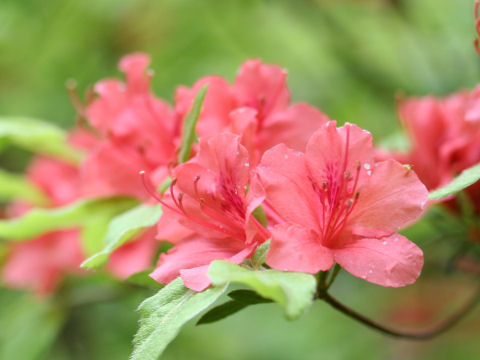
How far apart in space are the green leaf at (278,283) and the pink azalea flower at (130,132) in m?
0.33

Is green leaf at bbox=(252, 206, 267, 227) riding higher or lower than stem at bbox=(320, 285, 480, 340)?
higher

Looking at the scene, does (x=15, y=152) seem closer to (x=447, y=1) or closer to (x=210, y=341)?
(x=210, y=341)

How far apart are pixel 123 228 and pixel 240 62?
1.58 m

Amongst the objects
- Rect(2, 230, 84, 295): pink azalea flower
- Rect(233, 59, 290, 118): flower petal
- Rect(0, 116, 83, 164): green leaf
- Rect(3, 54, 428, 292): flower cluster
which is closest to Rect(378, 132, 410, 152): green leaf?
Rect(3, 54, 428, 292): flower cluster

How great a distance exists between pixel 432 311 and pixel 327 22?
1.37 meters

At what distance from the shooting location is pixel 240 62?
2350 millimetres

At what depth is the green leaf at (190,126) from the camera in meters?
0.81

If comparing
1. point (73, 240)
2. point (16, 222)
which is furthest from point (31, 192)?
point (16, 222)

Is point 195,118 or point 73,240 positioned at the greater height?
point 195,118

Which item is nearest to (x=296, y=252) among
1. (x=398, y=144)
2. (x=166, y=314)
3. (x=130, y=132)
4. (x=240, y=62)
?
(x=166, y=314)

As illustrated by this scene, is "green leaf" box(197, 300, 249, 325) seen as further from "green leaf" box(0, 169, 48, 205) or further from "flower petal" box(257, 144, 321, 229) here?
"green leaf" box(0, 169, 48, 205)

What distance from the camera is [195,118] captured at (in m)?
0.81

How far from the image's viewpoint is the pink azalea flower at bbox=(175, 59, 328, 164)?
91cm

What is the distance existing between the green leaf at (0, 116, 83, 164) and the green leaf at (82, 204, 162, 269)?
1.12 ft
